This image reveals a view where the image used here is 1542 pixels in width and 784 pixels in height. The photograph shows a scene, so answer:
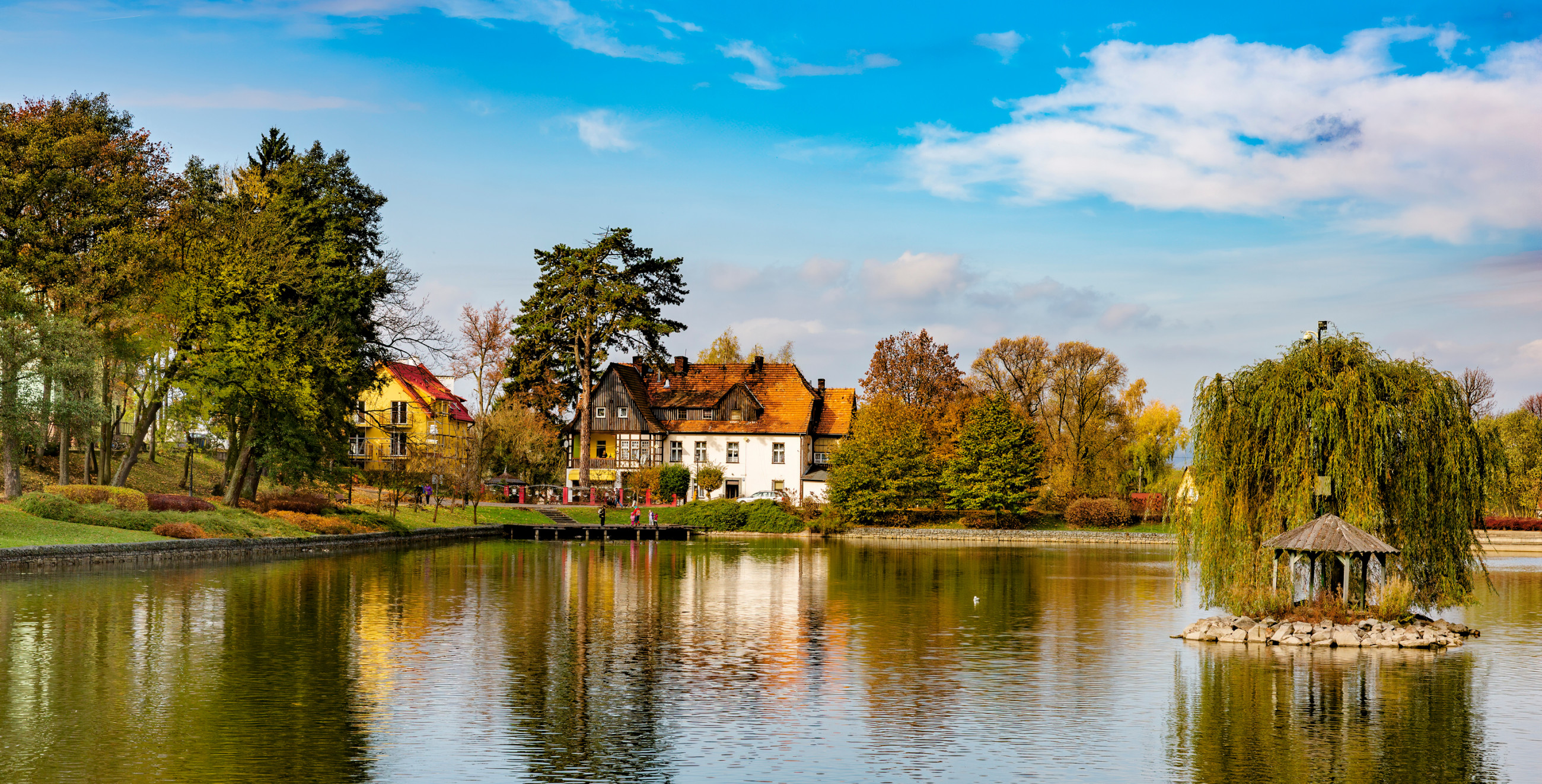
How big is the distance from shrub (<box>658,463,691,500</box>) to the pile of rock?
6659cm

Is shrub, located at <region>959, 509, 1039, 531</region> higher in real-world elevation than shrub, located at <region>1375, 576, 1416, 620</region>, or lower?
lower

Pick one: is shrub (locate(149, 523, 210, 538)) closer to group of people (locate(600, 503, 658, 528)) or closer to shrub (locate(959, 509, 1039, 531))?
group of people (locate(600, 503, 658, 528))

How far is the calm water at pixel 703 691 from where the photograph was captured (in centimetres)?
1581

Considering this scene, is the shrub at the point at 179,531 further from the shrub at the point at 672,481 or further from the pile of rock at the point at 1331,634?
the shrub at the point at 672,481

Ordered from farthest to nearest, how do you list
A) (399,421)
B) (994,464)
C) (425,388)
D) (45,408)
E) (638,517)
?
(425,388), (399,421), (994,464), (638,517), (45,408)

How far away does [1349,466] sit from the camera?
27.3 m

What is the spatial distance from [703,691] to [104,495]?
35529 millimetres

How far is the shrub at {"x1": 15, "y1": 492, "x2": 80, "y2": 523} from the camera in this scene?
44.1 metres

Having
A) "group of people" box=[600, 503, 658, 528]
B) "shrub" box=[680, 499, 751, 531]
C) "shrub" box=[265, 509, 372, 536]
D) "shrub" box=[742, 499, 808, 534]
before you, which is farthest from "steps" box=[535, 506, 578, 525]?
"shrub" box=[265, 509, 372, 536]

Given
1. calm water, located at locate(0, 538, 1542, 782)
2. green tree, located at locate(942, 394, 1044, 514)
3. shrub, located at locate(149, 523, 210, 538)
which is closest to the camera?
calm water, located at locate(0, 538, 1542, 782)

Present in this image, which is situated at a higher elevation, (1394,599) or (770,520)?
(1394,599)

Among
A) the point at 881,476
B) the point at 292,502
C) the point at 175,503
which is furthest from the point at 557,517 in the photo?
the point at 175,503

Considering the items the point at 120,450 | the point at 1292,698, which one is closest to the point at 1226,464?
the point at 1292,698

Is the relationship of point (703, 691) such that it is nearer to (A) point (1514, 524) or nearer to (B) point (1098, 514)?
(B) point (1098, 514)
